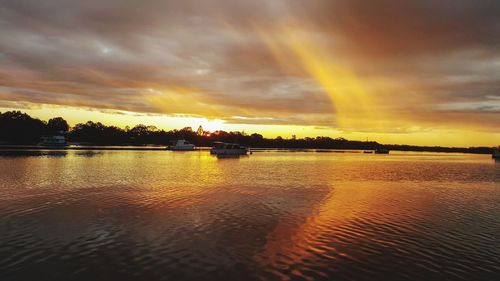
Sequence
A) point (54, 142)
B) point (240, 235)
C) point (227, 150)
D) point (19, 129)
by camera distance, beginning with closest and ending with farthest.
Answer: point (240, 235)
point (227, 150)
point (54, 142)
point (19, 129)

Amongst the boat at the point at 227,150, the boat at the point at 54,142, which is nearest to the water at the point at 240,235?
the boat at the point at 227,150

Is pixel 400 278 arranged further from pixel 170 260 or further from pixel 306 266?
pixel 170 260

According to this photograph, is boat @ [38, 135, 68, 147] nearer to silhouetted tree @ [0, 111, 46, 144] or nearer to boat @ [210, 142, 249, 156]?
silhouetted tree @ [0, 111, 46, 144]

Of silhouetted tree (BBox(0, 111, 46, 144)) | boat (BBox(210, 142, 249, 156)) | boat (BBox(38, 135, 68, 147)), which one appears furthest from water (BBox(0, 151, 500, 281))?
silhouetted tree (BBox(0, 111, 46, 144))

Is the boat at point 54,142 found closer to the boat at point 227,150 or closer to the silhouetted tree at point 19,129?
the silhouetted tree at point 19,129

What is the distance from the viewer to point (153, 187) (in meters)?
38.0

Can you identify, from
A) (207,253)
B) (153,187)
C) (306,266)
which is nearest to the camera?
(306,266)

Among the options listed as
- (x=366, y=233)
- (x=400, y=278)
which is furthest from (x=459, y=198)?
(x=400, y=278)

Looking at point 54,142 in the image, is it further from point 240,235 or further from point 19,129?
point 240,235

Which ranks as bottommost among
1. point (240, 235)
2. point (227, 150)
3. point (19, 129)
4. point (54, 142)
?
point (240, 235)

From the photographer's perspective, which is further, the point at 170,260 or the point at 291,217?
the point at 291,217

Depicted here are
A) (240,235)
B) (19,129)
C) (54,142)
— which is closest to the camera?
(240,235)

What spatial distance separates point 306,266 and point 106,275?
7979 millimetres

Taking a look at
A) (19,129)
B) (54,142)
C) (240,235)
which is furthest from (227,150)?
(19,129)
